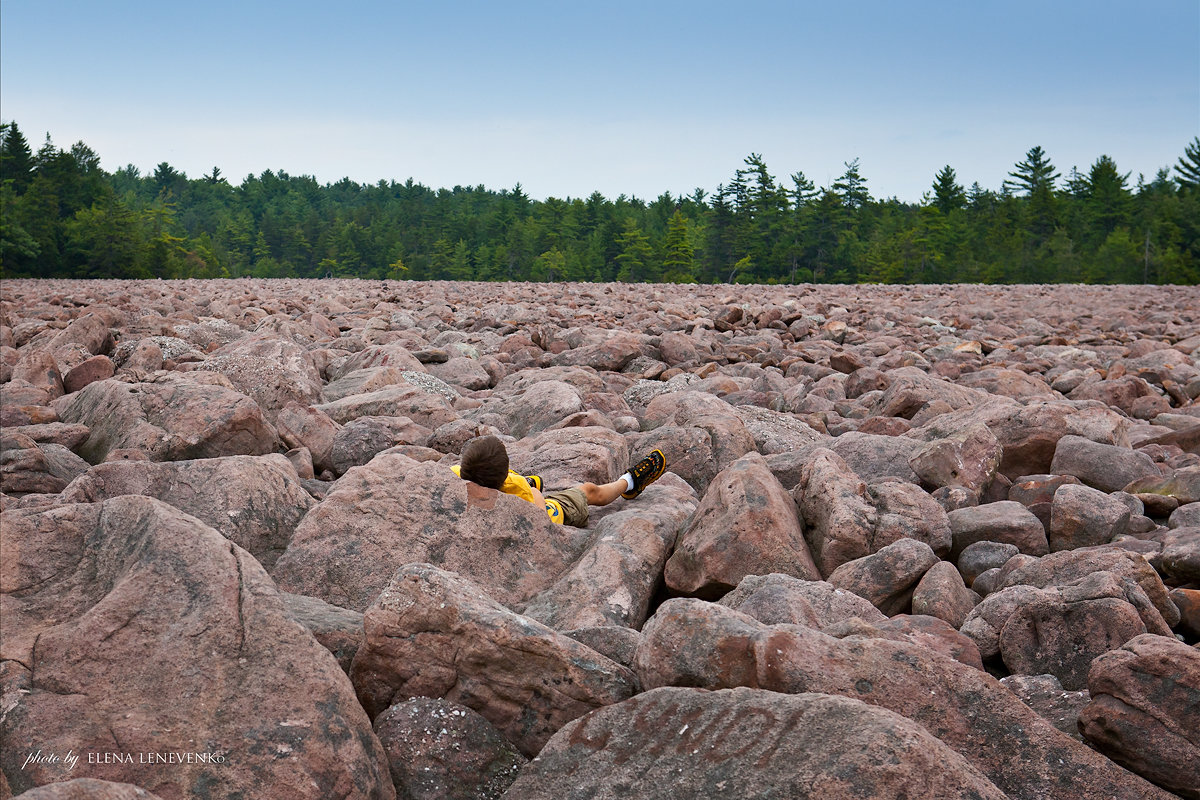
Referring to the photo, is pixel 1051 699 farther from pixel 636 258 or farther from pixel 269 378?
pixel 636 258

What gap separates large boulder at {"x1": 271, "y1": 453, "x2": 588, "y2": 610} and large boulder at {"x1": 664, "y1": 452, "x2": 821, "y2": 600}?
1.83 ft

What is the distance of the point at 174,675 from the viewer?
2807mm

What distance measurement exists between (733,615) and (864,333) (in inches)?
484

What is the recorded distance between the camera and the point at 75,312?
47.9 feet

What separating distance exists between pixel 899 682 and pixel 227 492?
10.3ft

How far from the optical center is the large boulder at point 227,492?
4.51m

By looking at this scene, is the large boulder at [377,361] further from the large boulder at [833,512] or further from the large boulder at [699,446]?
the large boulder at [833,512]

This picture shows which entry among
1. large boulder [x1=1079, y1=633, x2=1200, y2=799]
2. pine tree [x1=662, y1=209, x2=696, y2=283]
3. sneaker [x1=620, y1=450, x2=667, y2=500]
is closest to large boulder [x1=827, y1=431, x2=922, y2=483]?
sneaker [x1=620, y1=450, x2=667, y2=500]

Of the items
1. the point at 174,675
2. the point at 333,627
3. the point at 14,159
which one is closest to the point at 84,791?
the point at 174,675

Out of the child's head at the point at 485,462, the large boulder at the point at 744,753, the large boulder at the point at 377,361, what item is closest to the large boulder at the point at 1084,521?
the child's head at the point at 485,462

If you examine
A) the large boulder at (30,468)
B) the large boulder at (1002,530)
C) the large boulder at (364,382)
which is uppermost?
the large boulder at (364,382)

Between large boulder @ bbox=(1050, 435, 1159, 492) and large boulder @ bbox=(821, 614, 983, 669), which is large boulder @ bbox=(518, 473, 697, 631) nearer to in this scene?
large boulder @ bbox=(821, 614, 983, 669)

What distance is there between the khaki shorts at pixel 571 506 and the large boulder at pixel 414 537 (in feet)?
2.04

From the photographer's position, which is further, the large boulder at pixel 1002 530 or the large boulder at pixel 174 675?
the large boulder at pixel 1002 530
